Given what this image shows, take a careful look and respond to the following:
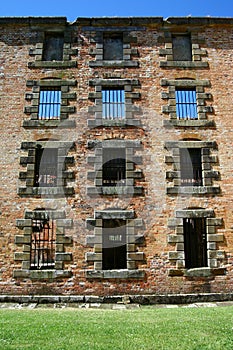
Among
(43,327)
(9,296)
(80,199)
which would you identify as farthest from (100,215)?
(43,327)

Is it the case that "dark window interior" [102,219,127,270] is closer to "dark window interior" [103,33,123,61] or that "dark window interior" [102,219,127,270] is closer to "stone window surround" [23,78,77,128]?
"stone window surround" [23,78,77,128]

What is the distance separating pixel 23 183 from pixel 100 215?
3.69 m

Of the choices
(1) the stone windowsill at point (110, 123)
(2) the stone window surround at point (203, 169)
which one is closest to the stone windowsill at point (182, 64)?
(1) the stone windowsill at point (110, 123)

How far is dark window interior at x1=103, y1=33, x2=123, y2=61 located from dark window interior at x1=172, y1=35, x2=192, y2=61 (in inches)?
107

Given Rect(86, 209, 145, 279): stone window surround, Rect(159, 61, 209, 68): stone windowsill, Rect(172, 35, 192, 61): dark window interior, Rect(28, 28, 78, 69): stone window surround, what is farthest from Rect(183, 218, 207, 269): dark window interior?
Rect(28, 28, 78, 69): stone window surround

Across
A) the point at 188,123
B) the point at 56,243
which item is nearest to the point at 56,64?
the point at 188,123

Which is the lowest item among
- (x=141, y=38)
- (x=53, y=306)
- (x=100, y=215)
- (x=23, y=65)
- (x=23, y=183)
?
(x=53, y=306)

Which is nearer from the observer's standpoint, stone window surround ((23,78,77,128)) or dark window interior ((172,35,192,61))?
stone window surround ((23,78,77,128))

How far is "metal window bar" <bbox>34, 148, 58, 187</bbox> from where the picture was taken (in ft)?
50.6

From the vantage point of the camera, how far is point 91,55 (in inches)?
662

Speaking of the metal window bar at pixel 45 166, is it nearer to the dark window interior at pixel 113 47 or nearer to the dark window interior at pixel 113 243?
the dark window interior at pixel 113 243

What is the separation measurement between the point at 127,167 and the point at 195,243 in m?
4.52

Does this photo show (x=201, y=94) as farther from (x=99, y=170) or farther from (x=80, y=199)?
(x=80, y=199)

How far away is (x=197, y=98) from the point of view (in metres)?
16.2
